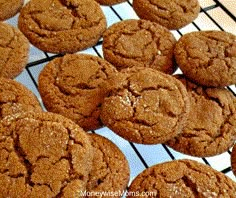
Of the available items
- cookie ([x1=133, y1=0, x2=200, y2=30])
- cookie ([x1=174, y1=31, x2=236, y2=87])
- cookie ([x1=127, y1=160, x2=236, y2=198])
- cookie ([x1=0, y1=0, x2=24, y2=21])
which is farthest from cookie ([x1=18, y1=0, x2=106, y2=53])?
cookie ([x1=127, y1=160, x2=236, y2=198])

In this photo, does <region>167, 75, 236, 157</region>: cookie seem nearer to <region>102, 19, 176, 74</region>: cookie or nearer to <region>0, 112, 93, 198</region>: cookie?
<region>102, 19, 176, 74</region>: cookie

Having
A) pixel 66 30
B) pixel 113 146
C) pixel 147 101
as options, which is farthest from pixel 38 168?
pixel 66 30

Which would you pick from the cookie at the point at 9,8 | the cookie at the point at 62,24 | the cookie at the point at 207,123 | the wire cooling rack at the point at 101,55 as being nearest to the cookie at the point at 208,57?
the cookie at the point at 207,123

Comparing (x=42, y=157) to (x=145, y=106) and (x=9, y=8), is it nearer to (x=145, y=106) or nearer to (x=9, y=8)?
(x=145, y=106)

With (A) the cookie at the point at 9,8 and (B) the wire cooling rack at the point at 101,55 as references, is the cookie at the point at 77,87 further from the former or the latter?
(A) the cookie at the point at 9,8

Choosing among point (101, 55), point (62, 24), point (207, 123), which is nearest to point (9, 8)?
point (62, 24)

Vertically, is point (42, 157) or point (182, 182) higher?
point (42, 157)

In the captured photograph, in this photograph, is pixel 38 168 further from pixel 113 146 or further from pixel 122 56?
pixel 122 56
